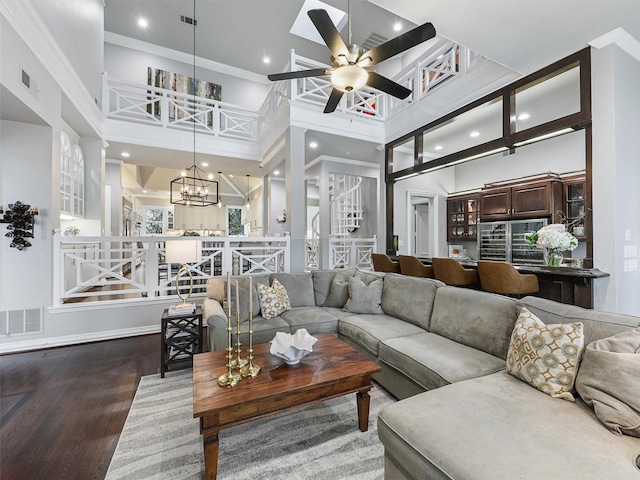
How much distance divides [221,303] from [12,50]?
3.08 meters

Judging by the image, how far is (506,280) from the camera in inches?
125

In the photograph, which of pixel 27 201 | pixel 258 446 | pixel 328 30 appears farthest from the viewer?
pixel 27 201

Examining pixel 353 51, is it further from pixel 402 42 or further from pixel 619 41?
pixel 619 41

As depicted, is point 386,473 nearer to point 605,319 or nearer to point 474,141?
point 605,319

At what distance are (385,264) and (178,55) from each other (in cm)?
756

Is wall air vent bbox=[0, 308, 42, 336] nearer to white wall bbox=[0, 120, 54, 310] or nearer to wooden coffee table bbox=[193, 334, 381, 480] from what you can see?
white wall bbox=[0, 120, 54, 310]

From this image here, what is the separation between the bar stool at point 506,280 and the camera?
3.10 meters

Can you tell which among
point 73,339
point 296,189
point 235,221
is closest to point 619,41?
point 296,189

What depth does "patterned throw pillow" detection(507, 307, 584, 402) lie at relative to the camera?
1.47 meters

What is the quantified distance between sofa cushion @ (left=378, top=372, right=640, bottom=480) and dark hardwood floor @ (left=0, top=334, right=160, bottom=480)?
168 cm

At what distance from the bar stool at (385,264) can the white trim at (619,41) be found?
11.1ft

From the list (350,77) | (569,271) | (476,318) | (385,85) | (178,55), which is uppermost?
(178,55)

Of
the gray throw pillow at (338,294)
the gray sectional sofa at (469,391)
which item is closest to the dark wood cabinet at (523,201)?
the gray sectional sofa at (469,391)

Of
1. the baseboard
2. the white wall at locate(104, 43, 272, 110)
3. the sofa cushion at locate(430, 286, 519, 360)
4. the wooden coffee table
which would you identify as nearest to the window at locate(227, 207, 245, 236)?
the white wall at locate(104, 43, 272, 110)
